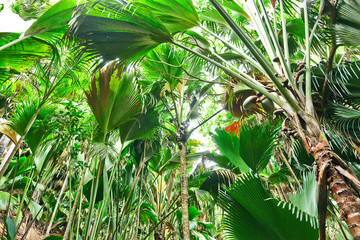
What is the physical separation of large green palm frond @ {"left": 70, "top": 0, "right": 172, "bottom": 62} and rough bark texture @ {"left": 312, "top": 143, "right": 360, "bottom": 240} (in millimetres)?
1220

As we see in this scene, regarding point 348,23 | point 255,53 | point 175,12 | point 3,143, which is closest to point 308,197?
point 255,53

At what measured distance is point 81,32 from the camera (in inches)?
62.6

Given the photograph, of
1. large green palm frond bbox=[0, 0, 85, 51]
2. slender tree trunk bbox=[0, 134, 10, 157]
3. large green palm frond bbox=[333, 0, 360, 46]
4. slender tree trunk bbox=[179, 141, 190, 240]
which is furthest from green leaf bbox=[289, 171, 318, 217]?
slender tree trunk bbox=[0, 134, 10, 157]

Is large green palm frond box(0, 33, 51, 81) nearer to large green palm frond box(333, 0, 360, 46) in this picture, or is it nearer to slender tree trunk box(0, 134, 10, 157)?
slender tree trunk box(0, 134, 10, 157)

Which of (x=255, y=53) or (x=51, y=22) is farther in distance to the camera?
(x=51, y=22)

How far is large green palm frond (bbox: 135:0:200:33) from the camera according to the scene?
1.85 metres

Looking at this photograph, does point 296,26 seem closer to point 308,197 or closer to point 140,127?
point 308,197

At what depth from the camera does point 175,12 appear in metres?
1.92

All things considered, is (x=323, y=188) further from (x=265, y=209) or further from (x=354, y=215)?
(x=265, y=209)

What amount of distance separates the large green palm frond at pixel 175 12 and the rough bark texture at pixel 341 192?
138 centimetres

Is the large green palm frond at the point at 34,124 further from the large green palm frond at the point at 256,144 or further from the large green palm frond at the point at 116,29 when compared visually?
the large green palm frond at the point at 256,144

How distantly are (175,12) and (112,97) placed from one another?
2.97 ft

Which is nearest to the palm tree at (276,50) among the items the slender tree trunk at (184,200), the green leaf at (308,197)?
the green leaf at (308,197)

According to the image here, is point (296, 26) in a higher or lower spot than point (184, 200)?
higher
